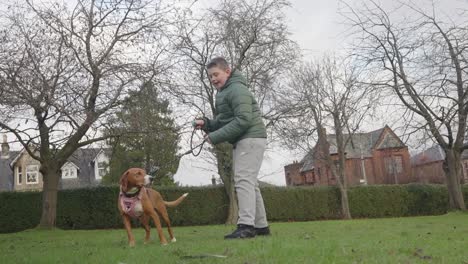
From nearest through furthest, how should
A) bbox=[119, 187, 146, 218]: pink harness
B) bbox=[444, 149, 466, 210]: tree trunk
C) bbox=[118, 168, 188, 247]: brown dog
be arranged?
bbox=[118, 168, 188, 247]: brown dog
bbox=[119, 187, 146, 218]: pink harness
bbox=[444, 149, 466, 210]: tree trunk

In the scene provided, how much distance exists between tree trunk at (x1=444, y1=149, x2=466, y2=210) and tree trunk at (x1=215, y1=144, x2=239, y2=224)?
38.3 feet

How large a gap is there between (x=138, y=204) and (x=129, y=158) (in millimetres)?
27822

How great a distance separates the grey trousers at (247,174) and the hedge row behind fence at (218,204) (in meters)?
17.5

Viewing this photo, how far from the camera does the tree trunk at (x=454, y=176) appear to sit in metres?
26.2

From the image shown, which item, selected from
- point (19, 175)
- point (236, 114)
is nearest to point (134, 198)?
point (236, 114)

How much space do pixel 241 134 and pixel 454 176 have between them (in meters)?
23.8

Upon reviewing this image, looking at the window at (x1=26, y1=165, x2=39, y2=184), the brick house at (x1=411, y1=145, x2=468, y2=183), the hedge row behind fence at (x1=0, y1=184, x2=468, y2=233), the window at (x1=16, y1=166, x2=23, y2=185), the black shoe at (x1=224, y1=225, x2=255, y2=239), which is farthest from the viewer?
the brick house at (x1=411, y1=145, x2=468, y2=183)

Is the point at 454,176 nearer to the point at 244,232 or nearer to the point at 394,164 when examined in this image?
the point at 244,232

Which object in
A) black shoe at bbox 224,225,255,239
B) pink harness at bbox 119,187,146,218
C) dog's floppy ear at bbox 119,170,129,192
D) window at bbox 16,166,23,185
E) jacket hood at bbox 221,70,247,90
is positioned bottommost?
black shoe at bbox 224,225,255,239

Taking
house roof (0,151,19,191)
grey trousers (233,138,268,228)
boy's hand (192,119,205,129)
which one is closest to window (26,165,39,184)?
house roof (0,151,19,191)

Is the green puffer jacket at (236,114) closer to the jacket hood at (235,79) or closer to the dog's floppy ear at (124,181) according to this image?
the jacket hood at (235,79)

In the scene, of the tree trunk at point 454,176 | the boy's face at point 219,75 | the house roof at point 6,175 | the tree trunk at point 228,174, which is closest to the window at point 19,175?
the house roof at point 6,175

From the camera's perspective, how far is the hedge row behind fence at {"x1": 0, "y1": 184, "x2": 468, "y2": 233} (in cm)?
2400

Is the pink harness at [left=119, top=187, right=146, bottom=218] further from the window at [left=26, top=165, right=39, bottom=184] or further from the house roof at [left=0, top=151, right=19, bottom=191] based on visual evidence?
the house roof at [left=0, top=151, right=19, bottom=191]
